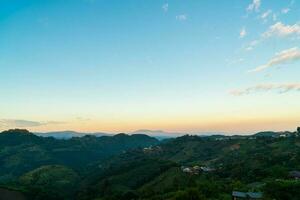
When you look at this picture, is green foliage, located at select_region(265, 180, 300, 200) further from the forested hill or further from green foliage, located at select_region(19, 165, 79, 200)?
green foliage, located at select_region(19, 165, 79, 200)

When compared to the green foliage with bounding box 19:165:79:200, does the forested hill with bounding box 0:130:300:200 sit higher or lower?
higher

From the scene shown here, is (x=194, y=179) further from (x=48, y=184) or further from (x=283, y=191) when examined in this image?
(x=48, y=184)

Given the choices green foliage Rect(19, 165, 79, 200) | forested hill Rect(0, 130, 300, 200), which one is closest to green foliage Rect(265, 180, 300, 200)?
forested hill Rect(0, 130, 300, 200)

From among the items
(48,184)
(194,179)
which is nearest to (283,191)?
(194,179)

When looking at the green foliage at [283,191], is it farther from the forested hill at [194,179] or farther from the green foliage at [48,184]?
the green foliage at [48,184]

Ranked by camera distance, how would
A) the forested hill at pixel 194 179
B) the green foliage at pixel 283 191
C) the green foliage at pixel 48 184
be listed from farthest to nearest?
the green foliage at pixel 48 184 → the forested hill at pixel 194 179 → the green foliage at pixel 283 191

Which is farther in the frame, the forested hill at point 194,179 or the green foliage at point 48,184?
the green foliage at point 48,184

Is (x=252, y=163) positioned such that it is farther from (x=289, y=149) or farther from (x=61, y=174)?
(x=61, y=174)

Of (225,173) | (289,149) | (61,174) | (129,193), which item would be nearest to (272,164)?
(225,173)

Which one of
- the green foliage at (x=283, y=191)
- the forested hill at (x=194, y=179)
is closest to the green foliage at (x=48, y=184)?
the forested hill at (x=194, y=179)

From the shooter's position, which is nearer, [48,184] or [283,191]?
[283,191]

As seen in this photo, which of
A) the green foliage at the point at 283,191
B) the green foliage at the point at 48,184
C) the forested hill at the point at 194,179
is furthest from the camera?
the green foliage at the point at 48,184

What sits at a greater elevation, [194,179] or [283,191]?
[283,191]
